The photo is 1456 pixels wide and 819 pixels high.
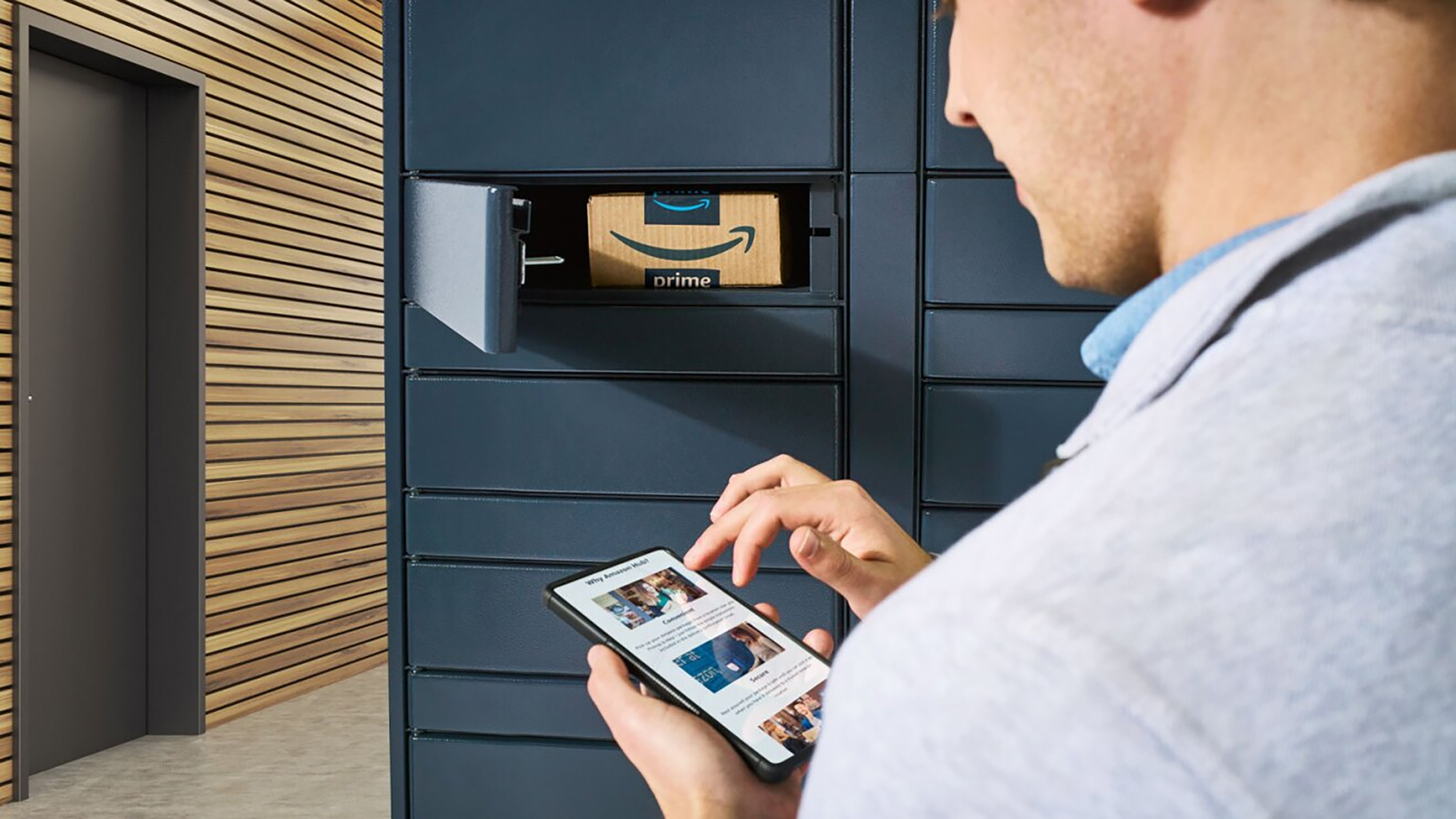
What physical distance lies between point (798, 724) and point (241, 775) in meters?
3.47

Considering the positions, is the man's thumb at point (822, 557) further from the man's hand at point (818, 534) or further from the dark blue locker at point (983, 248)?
the dark blue locker at point (983, 248)

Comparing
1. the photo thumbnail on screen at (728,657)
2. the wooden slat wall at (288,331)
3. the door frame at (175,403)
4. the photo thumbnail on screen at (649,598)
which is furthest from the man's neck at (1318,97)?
the door frame at (175,403)

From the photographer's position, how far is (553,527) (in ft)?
7.22

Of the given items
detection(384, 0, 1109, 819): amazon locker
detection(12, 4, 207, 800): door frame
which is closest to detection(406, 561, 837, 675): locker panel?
detection(384, 0, 1109, 819): amazon locker

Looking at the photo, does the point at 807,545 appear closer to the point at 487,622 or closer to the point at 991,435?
the point at 991,435

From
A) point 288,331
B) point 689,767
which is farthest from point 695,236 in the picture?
point 288,331

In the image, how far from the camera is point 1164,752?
33 centimetres

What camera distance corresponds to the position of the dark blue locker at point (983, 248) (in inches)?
82.9

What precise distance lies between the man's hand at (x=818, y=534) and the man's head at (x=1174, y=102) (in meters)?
0.54

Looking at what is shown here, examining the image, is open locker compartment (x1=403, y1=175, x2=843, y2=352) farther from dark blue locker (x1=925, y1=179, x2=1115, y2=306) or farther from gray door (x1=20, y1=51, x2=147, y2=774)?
gray door (x1=20, y1=51, x2=147, y2=774)

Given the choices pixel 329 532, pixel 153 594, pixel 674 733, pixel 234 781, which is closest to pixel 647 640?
pixel 674 733

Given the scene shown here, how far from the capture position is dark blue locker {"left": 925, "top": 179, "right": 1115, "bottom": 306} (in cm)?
211

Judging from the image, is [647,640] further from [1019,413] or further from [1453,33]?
[1019,413]

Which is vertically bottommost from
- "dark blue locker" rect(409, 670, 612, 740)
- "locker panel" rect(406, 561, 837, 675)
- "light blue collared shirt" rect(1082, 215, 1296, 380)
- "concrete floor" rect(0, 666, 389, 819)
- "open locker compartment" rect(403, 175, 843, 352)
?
"concrete floor" rect(0, 666, 389, 819)
